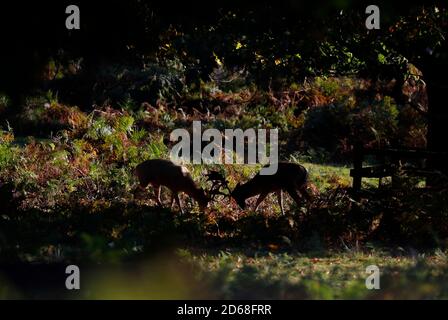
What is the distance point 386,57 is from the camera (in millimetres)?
12414

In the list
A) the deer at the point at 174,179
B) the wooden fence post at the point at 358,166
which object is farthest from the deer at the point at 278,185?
the wooden fence post at the point at 358,166

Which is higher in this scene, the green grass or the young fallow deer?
the young fallow deer

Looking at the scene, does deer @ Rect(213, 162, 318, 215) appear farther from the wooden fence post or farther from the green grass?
the green grass

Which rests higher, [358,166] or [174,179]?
[358,166]

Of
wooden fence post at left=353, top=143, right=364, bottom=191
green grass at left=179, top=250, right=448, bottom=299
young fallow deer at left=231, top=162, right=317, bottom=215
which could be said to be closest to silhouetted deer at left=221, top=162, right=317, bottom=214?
young fallow deer at left=231, top=162, right=317, bottom=215

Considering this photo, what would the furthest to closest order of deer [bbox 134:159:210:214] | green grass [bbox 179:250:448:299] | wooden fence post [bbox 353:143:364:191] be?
1. deer [bbox 134:159:210:214]
2. wooden fence post [bbox 353:143:364:191]
3. green grass [bbox 179:250:448:299]

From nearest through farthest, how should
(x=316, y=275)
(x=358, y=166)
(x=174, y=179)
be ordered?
(x=316, y=275), (x=358, y=166), (x=174, y=179)

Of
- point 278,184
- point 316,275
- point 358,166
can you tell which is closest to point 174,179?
point 278,184

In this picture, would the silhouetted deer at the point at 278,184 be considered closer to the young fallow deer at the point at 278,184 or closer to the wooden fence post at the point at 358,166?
the young fallow deer at the point at 278,184

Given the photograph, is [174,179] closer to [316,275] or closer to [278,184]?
[278,184]

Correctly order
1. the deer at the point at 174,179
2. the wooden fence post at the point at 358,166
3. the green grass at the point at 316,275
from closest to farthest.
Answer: the green grass at the point at 316,275 < the wooden fence post at the point at 358,166 < the deer at the point at 174,179

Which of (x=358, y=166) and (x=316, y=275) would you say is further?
(x=358, y=166)
